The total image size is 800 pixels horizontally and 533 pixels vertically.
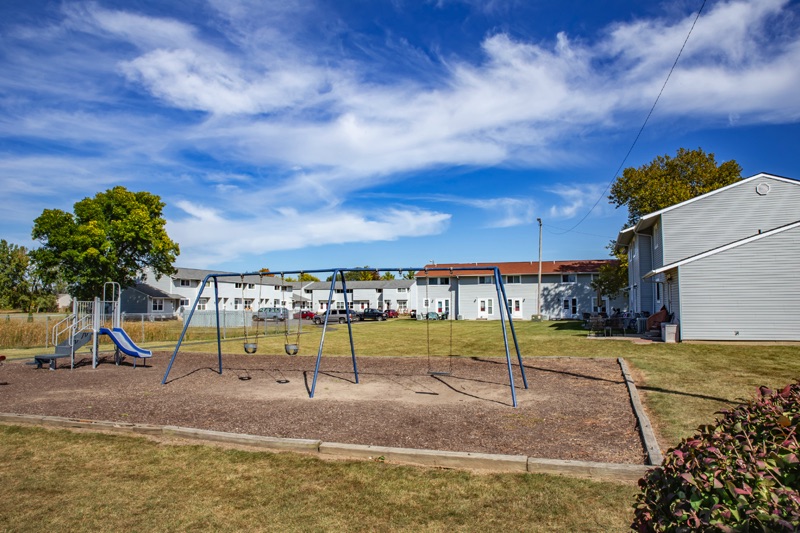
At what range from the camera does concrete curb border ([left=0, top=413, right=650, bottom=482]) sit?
6.23 metres

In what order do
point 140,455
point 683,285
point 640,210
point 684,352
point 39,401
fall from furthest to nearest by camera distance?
point 640,210, point 683,285, point 684,352, point 39,401, point 140,455

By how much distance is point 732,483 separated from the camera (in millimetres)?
2148

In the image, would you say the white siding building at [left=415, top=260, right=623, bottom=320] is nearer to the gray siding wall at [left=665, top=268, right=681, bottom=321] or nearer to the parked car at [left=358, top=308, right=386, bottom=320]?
the parked car at [left=358, top=308, right=386, bottom=320]

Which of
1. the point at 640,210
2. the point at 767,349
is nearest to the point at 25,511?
the point at 767,349

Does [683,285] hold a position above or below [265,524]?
above

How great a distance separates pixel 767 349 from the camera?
1805 cm

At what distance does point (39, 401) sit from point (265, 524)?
9.03m

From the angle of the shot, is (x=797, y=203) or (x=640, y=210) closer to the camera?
(x=797, y=203)

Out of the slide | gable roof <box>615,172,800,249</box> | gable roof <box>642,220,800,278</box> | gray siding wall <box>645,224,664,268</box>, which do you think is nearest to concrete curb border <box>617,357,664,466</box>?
gable roof <box>642,220,800,278</box>

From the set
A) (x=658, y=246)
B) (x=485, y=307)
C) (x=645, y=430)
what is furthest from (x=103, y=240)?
(x=645, y=430)

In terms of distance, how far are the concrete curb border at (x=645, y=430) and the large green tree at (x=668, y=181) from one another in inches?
1135

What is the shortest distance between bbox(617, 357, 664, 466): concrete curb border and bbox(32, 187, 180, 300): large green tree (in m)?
Answer: 50.5

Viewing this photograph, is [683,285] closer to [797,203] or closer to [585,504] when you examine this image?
[797,203]

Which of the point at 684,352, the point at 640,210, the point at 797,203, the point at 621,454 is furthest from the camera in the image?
the point at 640,210
